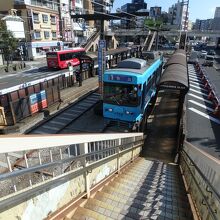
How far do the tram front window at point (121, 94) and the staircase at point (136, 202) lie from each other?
6033 mm

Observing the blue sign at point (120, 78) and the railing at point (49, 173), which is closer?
the railing at point (49, 173)

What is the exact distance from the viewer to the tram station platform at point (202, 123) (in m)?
13.4

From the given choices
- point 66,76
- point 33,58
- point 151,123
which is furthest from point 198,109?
point 33,58

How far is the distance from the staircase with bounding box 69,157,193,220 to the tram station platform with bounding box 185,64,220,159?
7504mm

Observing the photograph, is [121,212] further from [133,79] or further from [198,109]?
[198,109]

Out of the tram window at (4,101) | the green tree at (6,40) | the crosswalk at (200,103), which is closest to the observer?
the tram window at (4,101)

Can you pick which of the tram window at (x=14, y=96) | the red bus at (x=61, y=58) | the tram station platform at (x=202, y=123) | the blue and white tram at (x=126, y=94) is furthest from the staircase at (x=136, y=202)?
the red bus at (x=61, y=58)

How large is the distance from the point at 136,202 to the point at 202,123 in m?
13.4

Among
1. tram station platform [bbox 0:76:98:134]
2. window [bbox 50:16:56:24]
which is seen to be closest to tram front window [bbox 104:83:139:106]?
tram station platform [bbox 0:76:98:134]

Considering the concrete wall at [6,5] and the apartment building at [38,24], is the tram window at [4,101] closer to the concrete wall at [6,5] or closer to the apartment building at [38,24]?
the apartment building at [38,24]

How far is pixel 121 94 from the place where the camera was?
39.7ft

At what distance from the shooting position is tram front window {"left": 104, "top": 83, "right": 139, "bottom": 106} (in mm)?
11770

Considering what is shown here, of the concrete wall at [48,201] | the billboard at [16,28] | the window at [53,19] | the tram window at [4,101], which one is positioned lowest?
the tram window at [4,101]

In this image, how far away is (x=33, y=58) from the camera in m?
44.2
